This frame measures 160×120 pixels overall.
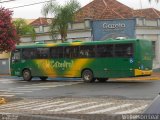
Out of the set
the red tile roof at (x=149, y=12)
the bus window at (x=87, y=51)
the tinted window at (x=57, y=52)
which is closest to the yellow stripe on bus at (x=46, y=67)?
the tinted window at (x=57, y=52)

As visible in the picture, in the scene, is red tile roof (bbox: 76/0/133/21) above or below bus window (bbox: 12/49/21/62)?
above

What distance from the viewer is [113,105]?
14883 mm

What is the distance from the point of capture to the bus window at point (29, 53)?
106 ft

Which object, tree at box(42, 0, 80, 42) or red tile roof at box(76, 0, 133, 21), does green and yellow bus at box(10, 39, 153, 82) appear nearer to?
tree at box(42, 0, 80, 42)

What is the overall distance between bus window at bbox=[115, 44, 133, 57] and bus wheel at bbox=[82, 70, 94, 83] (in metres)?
2.38

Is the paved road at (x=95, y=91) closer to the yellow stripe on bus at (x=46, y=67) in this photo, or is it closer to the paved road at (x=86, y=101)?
the paved road at (x=86, y=101)

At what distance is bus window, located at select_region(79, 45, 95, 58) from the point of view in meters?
28.7

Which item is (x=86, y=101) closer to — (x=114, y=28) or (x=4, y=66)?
(x=114, y=28)

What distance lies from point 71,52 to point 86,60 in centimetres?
146

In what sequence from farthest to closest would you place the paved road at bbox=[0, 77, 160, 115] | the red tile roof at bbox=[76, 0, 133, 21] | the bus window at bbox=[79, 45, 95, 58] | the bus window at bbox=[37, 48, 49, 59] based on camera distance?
the red tile roof at bbox=[76, 0, 133, 21], the bus window at bbox=[37, 48, 49, 59], the bus window at bbox=[79, 45, 95, 58], the paved road at bbox=[0, 77, 160, 115]

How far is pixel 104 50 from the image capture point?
28094mm

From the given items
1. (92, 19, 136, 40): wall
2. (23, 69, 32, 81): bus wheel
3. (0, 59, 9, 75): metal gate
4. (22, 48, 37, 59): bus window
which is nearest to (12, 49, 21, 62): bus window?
(22, 48, 37, 59): bus window

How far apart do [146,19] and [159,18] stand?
5.65 ft

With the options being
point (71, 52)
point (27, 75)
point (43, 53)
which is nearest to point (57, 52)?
point (71, 52)
